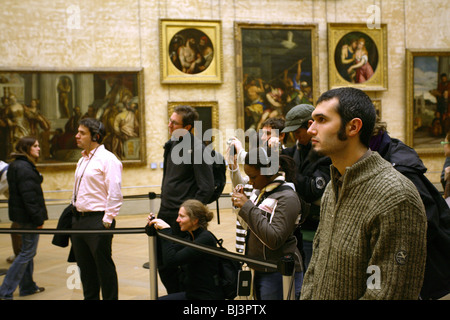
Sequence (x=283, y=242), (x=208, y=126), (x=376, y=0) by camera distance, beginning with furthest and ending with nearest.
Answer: (x=376, y=0), (x=208, y=126), (x=283, y=242)

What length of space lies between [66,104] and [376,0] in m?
8.92

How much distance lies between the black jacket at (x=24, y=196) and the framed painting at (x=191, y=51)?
647 centimetres

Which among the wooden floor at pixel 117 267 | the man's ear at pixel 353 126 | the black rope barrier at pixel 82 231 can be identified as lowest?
the wooden floor at pixel 117 267

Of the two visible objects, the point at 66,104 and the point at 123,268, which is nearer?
the point at 123,268

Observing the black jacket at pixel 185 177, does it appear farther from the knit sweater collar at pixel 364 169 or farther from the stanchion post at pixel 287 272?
the knit sweater collar at pixel 364 169

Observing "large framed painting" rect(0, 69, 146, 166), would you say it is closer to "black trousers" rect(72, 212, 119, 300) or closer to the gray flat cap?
"black trousers" rect(72, 212, 119, 300)

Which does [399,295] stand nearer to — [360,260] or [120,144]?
[360,260]

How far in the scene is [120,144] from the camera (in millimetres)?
Answer: 11258

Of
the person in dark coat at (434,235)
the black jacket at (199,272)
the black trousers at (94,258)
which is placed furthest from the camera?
the black trousers at (94,258)

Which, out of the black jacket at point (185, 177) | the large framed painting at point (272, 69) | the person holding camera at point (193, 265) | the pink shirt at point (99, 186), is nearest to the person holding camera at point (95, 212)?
the pink shirt at point (99, 186)

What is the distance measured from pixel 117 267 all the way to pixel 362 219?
551 cm

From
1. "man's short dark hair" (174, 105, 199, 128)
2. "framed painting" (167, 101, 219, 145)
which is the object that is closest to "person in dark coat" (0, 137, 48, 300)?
"man's short dark hair" (174, 105, 199, 128)

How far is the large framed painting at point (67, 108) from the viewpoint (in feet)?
34.9
